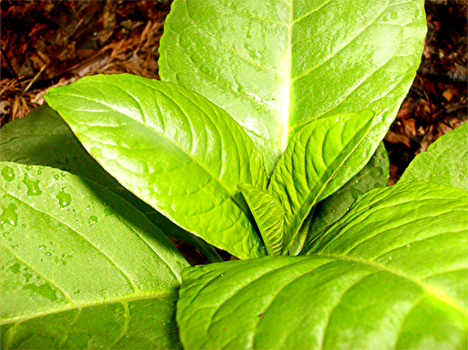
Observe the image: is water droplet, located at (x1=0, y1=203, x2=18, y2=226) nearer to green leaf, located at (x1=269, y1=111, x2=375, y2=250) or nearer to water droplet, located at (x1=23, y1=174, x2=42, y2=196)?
water droplet, located at (x1=23, y1=174, x2=42, y2=196)

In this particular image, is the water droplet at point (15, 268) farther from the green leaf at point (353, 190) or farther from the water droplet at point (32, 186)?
the green leaf at point (353, 190)

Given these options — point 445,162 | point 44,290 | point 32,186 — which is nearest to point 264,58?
point 445,162

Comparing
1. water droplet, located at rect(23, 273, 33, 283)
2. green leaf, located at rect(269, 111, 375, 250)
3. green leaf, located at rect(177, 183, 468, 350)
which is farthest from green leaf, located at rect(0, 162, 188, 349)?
green leaf, located at rect(269, 111, 375, 250)

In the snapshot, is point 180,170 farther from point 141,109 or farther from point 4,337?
point 4,337

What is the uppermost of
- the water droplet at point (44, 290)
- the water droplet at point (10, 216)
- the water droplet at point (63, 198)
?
the water droplet at point (10, 216)

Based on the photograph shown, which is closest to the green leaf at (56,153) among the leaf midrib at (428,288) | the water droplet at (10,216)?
the water droplet at (10,216)
